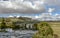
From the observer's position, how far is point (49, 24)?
6.25 ft

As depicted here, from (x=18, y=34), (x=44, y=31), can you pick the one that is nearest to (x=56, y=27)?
(x=44, y=31)

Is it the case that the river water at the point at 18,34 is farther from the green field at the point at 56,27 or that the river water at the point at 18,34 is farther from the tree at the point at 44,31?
the green field at the point at 56,27

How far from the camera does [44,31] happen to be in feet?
6.13

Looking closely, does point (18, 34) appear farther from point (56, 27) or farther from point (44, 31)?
point (56, 27)

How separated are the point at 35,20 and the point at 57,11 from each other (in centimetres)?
36

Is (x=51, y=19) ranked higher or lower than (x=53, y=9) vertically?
lower

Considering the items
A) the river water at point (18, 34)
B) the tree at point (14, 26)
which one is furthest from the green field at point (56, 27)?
the tree at point (14, 26)

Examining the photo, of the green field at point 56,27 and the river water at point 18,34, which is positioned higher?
the green field at point 56,27

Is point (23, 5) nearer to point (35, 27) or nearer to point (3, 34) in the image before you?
point (35, 27)

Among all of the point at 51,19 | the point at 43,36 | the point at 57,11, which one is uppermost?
the point at 57,11

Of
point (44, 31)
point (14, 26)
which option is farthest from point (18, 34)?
point (44, 31)

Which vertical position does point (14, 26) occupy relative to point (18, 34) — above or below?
above

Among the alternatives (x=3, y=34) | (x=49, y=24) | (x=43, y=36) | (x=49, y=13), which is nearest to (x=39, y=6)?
(x=49, y=13)

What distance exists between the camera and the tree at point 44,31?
6.13ft
